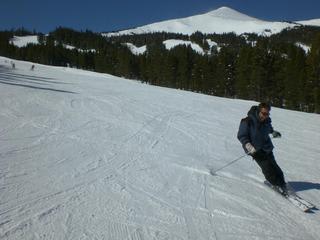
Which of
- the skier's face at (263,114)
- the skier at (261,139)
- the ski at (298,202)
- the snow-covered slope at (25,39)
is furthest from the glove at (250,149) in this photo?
the snow-covered slope at (25,39)

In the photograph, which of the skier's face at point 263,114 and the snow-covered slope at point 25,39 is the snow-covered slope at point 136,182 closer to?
the skier's face at point 263,114

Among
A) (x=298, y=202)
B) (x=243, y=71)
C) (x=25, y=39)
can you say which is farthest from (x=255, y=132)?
(x=25, y=39)

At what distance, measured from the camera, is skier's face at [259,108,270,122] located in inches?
285

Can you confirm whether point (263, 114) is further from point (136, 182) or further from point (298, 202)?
point (136, 182)

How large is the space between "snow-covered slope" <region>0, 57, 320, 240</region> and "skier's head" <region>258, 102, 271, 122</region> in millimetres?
1462

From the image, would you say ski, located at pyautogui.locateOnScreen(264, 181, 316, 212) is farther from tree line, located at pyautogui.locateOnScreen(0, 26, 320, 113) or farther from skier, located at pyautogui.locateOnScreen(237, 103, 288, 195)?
tree line, located at pyautogui.locateOnScreen(0, 26, 320, 113)

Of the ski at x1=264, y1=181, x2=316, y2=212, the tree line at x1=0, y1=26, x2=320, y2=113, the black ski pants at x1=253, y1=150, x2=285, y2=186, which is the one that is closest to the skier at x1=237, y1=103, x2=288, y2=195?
the black ski pants at x1=253, y1=150, x2=285, y2=186

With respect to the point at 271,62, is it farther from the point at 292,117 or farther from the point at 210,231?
the point at 210,231

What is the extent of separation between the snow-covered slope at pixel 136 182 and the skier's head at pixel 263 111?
4.80 ft

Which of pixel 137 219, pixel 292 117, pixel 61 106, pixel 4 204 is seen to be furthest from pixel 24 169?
pixel 292 117

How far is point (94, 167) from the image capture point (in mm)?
8062

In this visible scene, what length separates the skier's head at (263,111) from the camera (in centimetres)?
723

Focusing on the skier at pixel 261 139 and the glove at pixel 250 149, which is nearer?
the glove at pixel 250 149

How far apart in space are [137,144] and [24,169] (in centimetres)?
397
